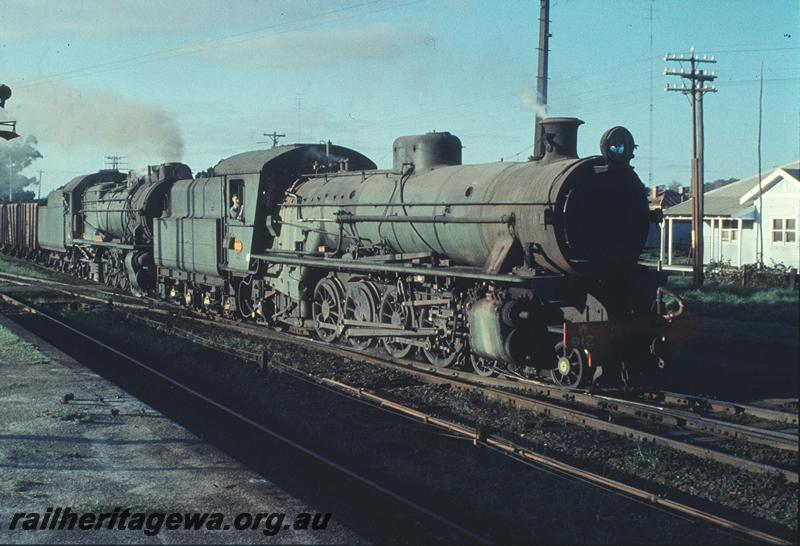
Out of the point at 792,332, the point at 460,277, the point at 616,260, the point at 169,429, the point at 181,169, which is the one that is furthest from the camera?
the point at 181,169

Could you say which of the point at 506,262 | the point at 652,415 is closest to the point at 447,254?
the point at 506,262

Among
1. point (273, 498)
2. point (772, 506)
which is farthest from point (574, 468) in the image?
point (273, 498)

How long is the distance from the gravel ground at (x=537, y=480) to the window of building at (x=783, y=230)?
229 centimetres

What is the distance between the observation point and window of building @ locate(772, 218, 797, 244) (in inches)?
273

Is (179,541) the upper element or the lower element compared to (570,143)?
lower

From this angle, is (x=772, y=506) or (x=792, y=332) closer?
(x=792, y=332)

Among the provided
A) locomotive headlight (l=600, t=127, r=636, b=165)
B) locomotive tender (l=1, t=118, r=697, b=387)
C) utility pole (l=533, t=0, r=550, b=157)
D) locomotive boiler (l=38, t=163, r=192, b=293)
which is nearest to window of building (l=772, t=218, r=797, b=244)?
A: locomotive tender (l=1, t=118, r=697, b=387)

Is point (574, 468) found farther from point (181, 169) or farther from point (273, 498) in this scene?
point (181, 169)

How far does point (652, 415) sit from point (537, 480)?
2.73 metres

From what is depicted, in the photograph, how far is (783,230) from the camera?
7785 millimetres

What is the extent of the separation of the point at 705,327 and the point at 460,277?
361cm

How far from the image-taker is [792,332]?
4.66 m

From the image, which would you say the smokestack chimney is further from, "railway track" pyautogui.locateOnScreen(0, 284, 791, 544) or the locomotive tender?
"railway track" pyautogui.locateOnScreen(0, 284, 791, 544)

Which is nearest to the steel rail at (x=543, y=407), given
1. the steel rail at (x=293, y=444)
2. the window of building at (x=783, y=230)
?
the window of building at (x=783, y=230)
